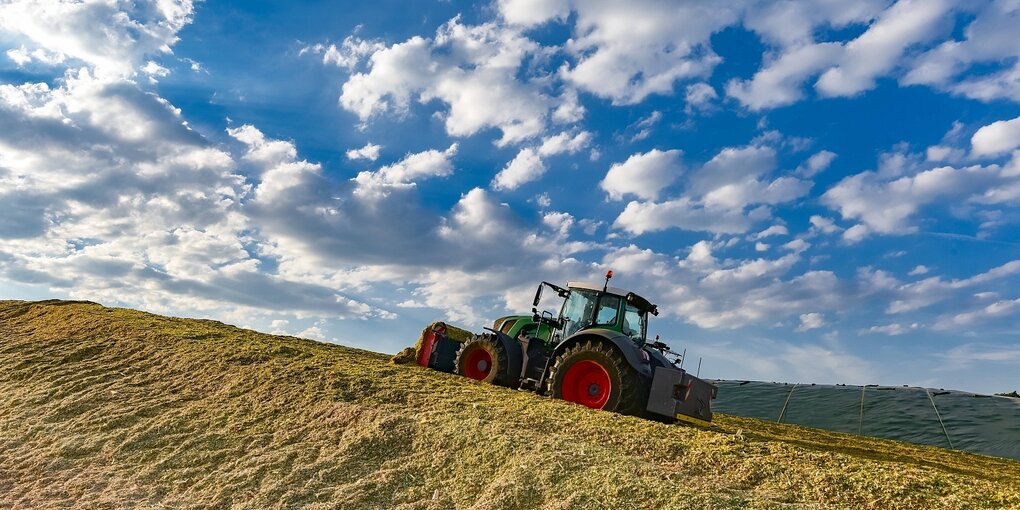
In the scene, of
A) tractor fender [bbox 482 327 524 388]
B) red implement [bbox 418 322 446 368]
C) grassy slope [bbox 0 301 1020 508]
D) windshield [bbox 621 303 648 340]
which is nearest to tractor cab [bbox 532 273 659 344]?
windshield [bbox 621 303 648 340]

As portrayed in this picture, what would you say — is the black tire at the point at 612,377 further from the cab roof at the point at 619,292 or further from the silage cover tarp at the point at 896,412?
A: the silage cover tarp at the point at 896,412

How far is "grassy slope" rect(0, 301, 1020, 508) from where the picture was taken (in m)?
5.21

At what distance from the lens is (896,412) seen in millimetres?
14672

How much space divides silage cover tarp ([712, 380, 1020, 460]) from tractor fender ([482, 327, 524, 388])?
8764 millimetres

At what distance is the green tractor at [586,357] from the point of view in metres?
8.16

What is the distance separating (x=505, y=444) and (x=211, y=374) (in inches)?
202

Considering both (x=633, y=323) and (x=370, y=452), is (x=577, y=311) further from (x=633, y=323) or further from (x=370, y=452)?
(x=370, y=452)

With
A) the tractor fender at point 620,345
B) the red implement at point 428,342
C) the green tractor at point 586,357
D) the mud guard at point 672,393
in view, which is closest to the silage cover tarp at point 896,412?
the green tractor at point 586,357

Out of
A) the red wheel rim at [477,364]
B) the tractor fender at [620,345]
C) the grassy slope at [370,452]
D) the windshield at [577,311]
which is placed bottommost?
the grassy slope at [370,452]

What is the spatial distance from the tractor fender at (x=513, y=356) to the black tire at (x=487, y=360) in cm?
5

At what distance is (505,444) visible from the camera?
5.96m

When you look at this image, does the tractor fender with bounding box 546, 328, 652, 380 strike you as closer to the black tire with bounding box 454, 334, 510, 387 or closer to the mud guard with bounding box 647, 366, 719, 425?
the mud guard with bounding box 647, 366, 719, 425

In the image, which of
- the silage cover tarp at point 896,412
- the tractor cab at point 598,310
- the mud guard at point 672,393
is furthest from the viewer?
the silage cover tarp at point 896,412

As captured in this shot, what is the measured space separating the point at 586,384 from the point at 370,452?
3512mm
